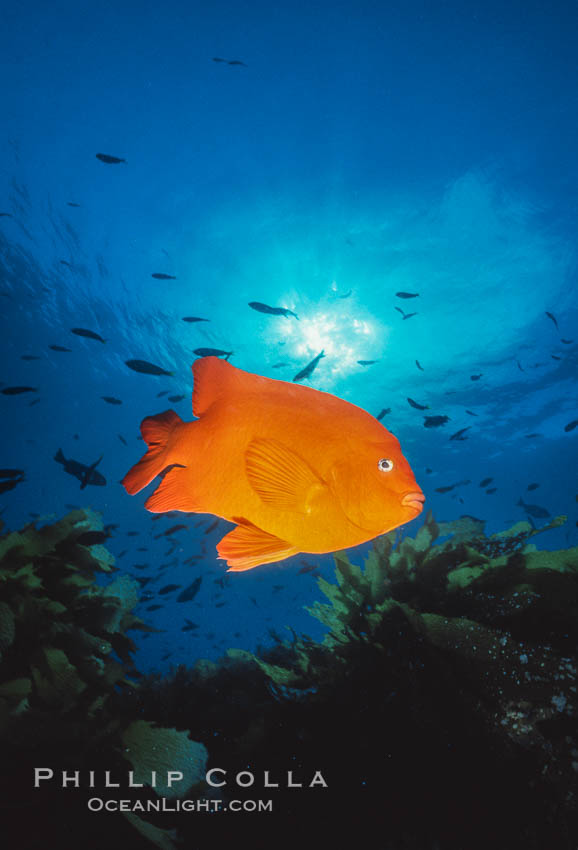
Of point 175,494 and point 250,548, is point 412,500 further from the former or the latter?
point 175,494

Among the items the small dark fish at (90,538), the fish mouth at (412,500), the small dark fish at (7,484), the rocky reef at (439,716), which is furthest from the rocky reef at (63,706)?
the fish mouth at (412,500)

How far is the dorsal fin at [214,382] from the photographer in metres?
1.00

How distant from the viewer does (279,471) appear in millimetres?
809

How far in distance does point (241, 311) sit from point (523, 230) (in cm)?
1555

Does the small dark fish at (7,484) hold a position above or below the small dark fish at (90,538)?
below

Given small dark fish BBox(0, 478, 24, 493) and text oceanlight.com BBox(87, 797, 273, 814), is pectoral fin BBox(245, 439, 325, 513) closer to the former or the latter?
text oceanlight.com BBox(87, 797, 273, 814)

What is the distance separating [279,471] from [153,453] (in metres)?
0.39

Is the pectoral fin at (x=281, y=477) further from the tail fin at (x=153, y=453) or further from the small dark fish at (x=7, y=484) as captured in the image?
the small dark fish at (x=7, y=484)

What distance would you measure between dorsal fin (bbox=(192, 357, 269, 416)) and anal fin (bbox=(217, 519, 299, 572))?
0.35 m

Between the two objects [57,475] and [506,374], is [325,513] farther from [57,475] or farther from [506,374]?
[57,475]

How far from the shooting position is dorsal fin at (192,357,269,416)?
1.00 meters

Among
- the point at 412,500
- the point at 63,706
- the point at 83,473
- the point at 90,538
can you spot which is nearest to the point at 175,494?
the point at 412,500

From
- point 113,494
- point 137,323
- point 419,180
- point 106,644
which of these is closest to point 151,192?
point 137,323

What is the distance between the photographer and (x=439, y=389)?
87.6 feet
